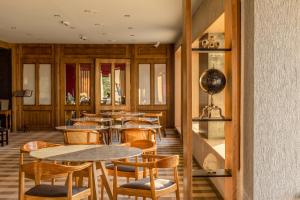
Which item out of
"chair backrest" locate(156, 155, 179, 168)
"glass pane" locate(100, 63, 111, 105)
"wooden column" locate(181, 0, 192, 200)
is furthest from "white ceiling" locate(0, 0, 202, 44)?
"wooden column" locate(181, 0, 192, 200)

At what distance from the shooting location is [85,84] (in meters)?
15.6

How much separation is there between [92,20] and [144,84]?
5.68 metres

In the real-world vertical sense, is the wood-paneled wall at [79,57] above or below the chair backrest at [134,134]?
above

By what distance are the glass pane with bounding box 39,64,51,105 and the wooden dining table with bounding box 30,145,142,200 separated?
35.1 feet

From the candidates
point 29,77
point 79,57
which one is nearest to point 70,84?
point 79,57

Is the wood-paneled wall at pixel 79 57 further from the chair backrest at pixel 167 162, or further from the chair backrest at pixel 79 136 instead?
the chair backrest at pixel 167 162

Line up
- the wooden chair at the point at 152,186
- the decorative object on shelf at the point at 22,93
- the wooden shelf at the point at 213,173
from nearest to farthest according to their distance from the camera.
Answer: the wooden shelf at the point at 213,173
the wooden chair at the point at 152,186
the decorative object on shelf at the point at 22,93

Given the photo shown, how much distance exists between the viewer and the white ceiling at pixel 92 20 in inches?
328

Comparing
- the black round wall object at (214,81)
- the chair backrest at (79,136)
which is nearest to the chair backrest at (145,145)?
the chair backrest at (79,136)

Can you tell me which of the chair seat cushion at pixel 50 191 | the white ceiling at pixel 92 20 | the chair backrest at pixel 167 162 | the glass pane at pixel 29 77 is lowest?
the chair seat cushion at pixel 50 191

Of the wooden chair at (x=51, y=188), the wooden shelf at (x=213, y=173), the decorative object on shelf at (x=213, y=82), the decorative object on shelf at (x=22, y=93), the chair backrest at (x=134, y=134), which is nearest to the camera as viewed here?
the wooden shelf at (x=213, y=173)

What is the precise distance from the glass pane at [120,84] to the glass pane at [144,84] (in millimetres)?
595

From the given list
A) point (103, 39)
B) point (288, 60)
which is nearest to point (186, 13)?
point (288, 60)

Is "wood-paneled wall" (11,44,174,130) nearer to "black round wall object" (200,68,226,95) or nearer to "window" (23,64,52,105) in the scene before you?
"window" (23,64,52,105)
